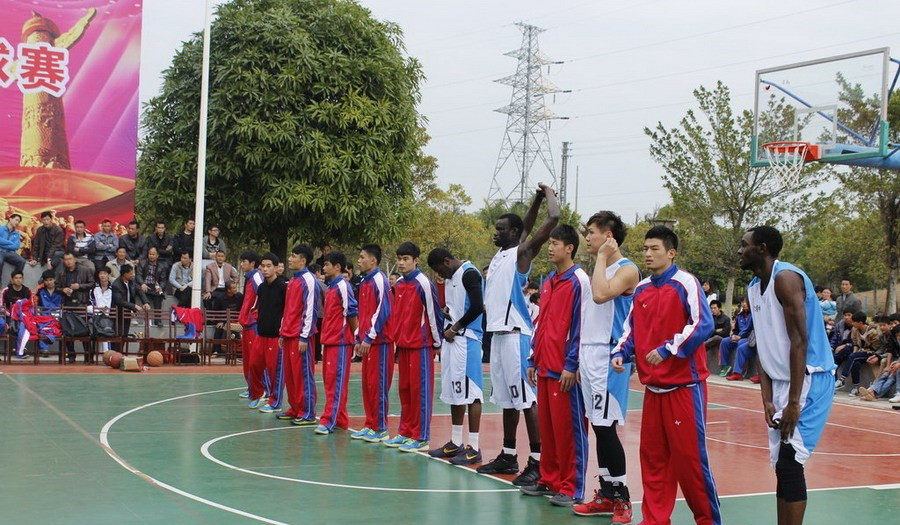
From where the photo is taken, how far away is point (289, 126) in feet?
71.8

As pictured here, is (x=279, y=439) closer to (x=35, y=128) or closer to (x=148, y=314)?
(x=148, y=314)

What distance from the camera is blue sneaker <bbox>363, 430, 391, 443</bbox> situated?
1028 cm

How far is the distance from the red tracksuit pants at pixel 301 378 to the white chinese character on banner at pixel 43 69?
1121 centimetres

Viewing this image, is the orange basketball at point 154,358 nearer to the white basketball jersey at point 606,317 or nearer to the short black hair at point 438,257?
the short black hair at point 438,257

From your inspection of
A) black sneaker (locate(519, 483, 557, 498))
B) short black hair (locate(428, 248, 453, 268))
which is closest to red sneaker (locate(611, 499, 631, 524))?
black sneaker (locate(519, 483, 557, 498))

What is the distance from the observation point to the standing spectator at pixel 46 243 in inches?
751

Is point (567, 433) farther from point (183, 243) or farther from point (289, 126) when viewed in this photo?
point (289, 126)

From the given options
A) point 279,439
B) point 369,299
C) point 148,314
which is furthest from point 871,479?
point 148,314

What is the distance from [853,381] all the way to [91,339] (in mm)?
13148

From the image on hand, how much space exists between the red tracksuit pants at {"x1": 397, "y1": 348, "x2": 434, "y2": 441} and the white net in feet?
35.5

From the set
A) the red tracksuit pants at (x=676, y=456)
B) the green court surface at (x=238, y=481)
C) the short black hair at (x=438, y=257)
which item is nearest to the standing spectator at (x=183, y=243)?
the green court surface at (x=238, y=481)

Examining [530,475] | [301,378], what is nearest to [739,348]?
[301,378]

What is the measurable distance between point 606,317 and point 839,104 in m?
12.6

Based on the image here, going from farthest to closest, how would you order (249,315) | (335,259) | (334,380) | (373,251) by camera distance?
(249,315)
(335,259)
(334,380)
(373,251)
